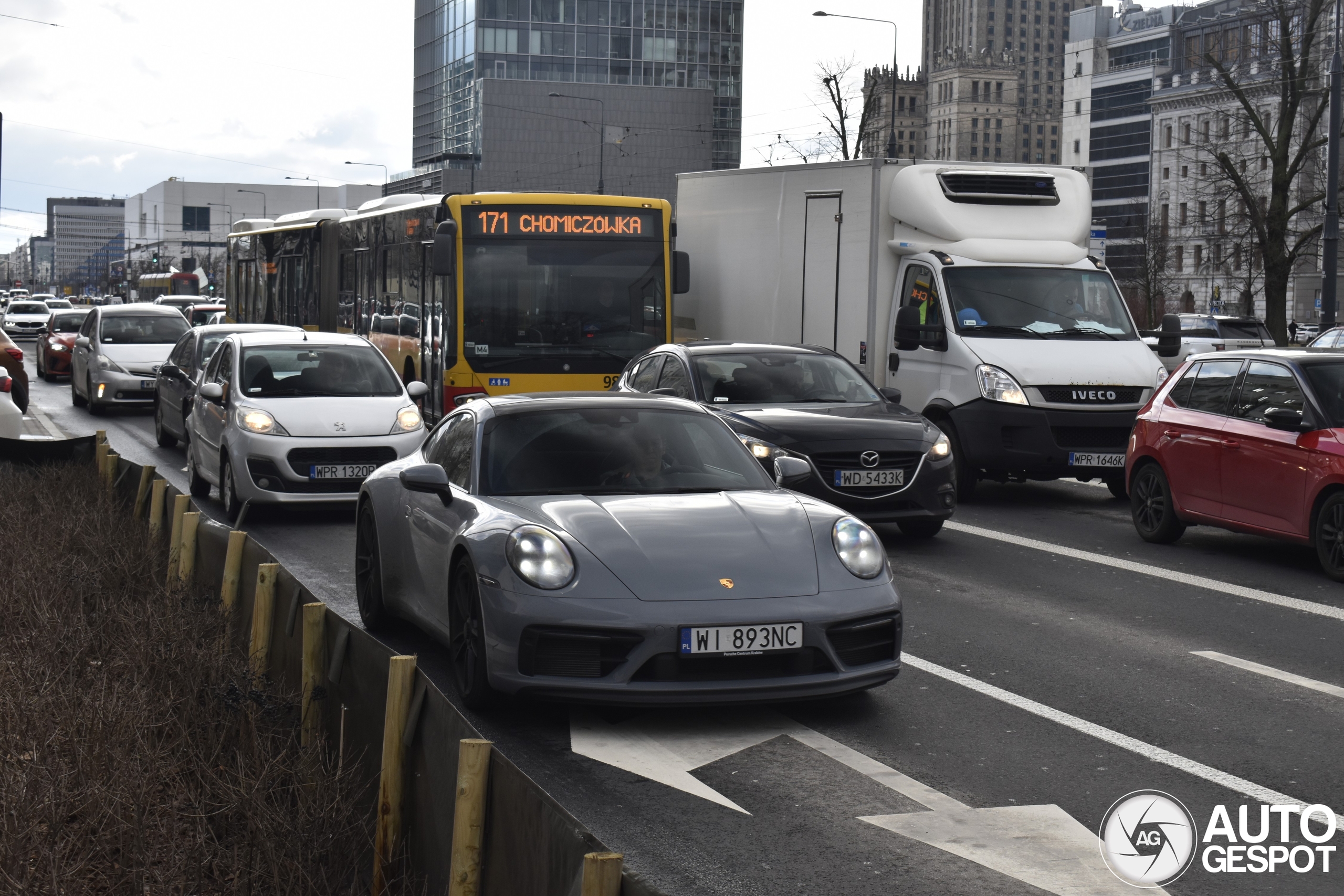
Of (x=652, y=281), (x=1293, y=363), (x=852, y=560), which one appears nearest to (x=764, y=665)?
(x=852, y=560)

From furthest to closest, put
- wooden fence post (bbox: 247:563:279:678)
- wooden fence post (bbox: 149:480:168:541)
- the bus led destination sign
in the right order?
the bus led destination sign → wooden fence post (bbox: 149:480:168:541) → wooden fence post (bbox: 247:563:279:678)

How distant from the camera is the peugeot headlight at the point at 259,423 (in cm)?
1334

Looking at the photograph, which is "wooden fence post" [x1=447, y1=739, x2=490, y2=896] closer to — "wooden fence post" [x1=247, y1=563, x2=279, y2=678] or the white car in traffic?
"wooden fence post" [x1=247, y1=563, x2=279, y2=678]

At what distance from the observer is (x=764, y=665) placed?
630 cm

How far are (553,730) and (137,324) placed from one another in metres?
21.6

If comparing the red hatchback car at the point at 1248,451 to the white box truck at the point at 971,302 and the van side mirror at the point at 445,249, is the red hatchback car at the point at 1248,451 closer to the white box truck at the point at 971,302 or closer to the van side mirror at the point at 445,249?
the white box truck at the point at 971,302

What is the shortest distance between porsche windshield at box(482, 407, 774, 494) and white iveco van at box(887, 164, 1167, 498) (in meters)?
7.36

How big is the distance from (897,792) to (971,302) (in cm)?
1035

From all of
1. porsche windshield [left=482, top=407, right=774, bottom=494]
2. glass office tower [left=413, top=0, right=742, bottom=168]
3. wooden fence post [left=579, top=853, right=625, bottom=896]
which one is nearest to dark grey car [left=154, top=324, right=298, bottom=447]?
porsche windshield [left=482, top=407, right=774, bottom=494]

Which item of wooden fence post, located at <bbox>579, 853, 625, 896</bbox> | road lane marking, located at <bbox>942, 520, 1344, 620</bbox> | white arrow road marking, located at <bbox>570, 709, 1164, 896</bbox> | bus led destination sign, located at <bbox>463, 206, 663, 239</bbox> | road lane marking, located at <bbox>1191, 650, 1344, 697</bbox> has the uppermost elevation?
bus led destination sign, located at <bbox>463, 206, 663, 239</bbox>

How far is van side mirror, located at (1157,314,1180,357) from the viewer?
15.9 m

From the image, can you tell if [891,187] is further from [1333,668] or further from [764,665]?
[764,665]

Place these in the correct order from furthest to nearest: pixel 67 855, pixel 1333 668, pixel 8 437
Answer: pixel 8 437, pixel 1333 668, pixel 67 855

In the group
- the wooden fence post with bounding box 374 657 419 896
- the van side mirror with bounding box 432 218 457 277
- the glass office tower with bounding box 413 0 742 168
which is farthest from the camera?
the glass office tower with bounding box 413 0 742 168
